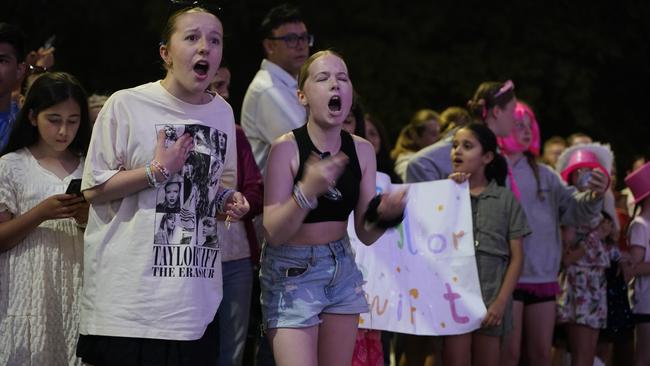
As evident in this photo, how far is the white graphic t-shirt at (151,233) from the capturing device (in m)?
4.83

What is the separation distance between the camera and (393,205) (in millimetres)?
5117

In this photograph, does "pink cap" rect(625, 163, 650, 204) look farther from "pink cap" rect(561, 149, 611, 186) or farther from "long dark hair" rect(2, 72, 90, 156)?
"long dark hair" rect(2, 72, 90, 156)

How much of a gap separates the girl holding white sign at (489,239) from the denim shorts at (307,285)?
2224 mm

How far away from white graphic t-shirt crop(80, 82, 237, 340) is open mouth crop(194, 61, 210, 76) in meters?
0.16

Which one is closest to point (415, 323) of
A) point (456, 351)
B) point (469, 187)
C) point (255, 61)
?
point (456, 351)

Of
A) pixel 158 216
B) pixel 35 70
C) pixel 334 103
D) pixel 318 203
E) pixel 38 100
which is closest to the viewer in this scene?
pixel 158 216

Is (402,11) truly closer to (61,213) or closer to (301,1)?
(301,1)

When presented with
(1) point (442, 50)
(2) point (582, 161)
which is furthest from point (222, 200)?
(1) point (442, 50)

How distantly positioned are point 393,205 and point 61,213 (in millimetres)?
1641

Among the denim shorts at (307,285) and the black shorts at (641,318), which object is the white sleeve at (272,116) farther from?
the black shorts at (641,318)

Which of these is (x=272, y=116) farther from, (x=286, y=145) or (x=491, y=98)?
(x=491, y=98)

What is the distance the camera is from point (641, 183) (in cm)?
902

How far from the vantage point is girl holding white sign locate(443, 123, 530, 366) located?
7355mm

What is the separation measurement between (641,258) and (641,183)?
63 centimetres
